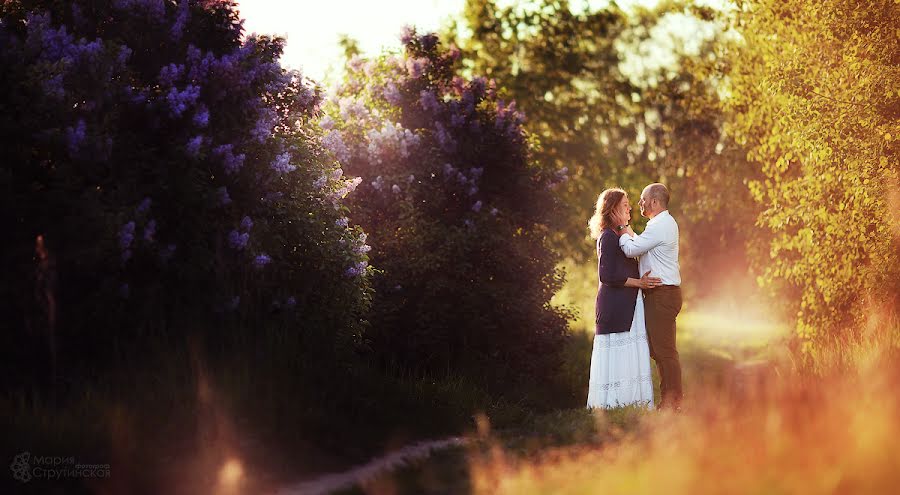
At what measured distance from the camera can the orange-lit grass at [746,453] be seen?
5508 millimetres

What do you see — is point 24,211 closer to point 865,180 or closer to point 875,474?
point 875,474

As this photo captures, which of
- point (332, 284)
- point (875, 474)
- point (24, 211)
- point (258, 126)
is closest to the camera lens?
point (875, 474)

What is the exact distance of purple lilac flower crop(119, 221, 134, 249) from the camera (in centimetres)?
791

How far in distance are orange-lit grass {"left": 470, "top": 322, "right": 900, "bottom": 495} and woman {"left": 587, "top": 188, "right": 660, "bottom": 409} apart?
6.32ft

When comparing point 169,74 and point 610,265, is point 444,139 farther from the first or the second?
point 169,74

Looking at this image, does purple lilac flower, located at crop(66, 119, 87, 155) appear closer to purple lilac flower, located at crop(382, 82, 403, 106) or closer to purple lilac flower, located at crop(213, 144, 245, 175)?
purple lilac flower, located at crop(213, 144, 245, 175)

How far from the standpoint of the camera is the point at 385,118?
15.6 meters

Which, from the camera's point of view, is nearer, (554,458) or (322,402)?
(554,458)

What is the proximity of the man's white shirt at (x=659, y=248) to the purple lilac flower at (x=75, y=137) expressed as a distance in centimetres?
531

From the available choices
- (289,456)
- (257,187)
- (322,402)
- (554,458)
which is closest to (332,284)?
(257,187)

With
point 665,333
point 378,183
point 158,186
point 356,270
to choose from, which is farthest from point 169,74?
point 378,183

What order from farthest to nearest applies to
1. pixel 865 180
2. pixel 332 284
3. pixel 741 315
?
1. pixel 741 315
2. pixel 865 180
3. pixel 332 284

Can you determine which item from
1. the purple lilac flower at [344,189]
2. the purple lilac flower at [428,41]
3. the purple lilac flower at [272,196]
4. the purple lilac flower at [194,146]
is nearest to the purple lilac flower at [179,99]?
the purple lilac flower at [194,146]

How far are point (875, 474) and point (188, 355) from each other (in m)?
5.18
